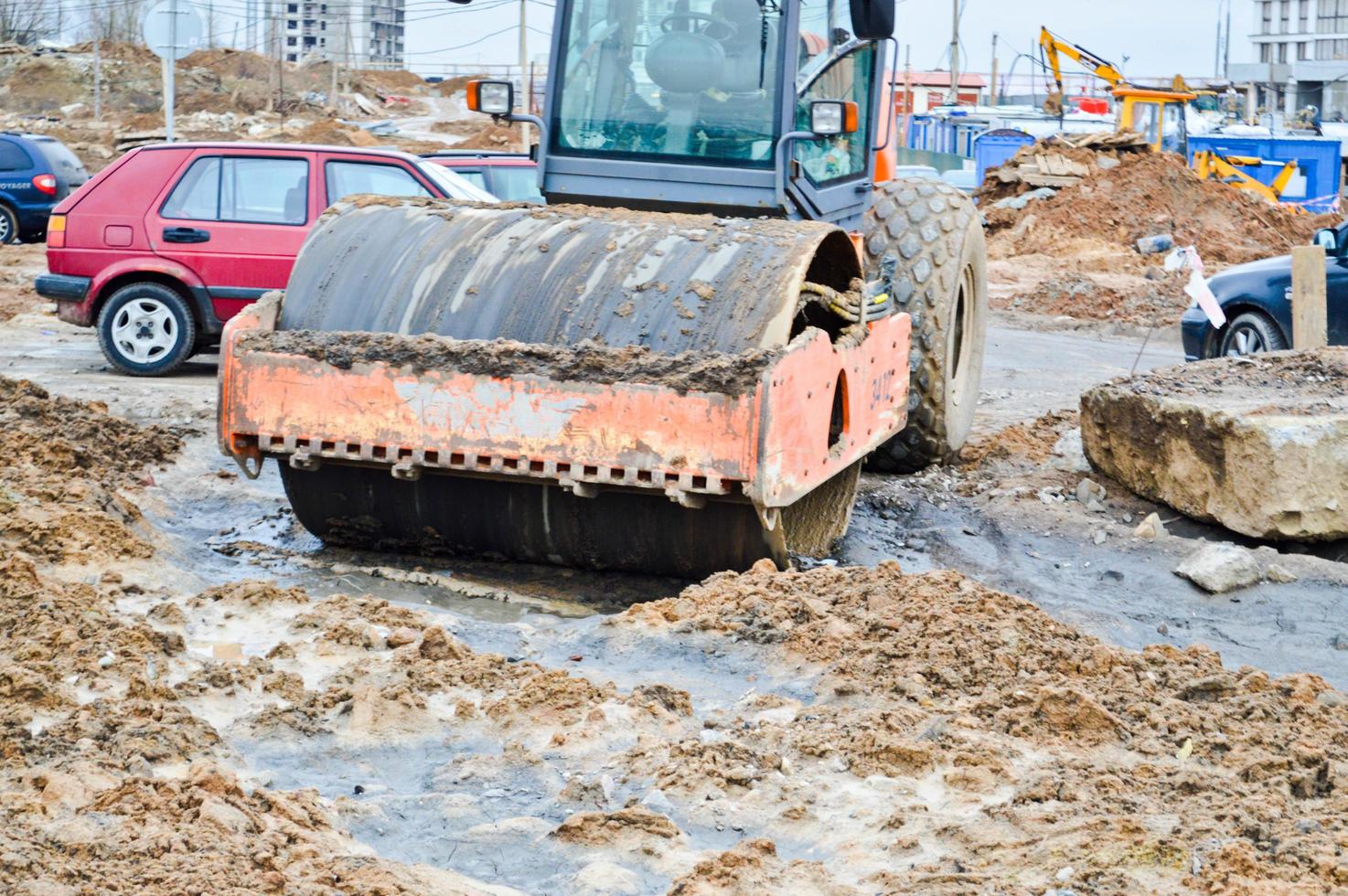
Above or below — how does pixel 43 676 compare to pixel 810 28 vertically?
below

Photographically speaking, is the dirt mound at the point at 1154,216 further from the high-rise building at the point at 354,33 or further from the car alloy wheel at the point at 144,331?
the high-rise building at the point at 354,33

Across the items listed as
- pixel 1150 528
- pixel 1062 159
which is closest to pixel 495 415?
pixel 1150 528

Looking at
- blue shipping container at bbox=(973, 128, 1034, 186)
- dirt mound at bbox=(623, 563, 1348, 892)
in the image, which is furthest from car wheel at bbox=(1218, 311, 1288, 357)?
blue shipping container at bbox=(973, 128, 1034, 186)

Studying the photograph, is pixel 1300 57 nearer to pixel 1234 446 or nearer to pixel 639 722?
pixel 1234 446

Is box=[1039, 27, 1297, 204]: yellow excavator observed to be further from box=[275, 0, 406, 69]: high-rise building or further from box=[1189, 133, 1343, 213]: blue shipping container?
box=[275, 0, 406, 69]: high-rise building

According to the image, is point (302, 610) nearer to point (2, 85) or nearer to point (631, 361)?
point (631, 361)

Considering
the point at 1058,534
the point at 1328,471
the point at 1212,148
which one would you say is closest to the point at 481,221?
the point at 1058,534

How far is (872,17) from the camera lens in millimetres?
6789

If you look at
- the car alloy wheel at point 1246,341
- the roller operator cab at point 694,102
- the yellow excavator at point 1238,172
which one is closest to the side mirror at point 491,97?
the roller operator cab at point 694,102

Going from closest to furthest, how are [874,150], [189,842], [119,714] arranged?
[189,842], [119,714], [874,150]

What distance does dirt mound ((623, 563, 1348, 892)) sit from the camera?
3.53 meters

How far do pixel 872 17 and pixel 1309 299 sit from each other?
197 inches

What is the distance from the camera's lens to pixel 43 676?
4422 millimetres

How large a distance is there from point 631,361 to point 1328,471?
354cm
